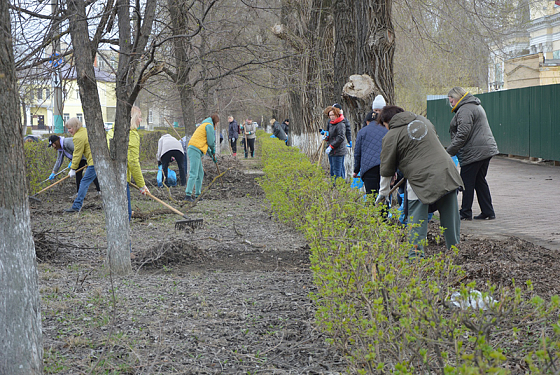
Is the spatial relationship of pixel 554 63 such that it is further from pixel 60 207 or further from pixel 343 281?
pixel 343 281

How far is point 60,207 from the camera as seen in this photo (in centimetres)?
1048

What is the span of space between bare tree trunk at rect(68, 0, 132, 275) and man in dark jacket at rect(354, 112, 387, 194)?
282cm

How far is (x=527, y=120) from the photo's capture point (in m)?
16.8

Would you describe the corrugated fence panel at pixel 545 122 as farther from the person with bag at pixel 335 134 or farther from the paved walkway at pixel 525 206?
the person with bag at pixel 335 134

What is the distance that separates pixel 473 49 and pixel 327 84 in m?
4.84

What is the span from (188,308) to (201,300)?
224 mm

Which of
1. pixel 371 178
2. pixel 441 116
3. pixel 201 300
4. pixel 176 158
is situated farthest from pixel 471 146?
pixel 441 116

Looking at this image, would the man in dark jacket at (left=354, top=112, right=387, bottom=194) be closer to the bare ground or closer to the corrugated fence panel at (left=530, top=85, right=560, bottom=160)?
the bare ground

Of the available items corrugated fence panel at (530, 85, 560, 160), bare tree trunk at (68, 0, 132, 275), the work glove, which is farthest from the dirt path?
corrugated fence panel at (530, 85, 560, 160)

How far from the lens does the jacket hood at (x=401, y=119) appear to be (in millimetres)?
4906

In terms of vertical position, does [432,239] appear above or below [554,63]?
below

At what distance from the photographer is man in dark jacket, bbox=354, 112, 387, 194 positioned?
21.6 ft

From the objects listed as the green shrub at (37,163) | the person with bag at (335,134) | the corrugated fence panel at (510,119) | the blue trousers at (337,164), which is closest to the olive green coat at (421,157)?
the person with bag at (335,134)

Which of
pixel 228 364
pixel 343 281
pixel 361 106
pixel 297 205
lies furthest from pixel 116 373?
pixel 361 106
